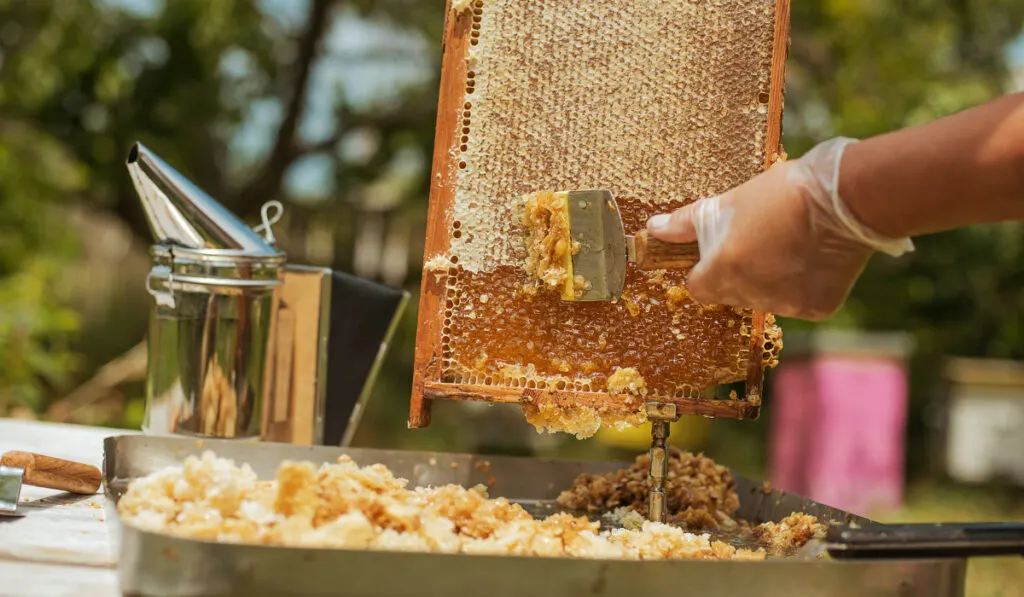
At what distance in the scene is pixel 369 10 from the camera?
20.4ft

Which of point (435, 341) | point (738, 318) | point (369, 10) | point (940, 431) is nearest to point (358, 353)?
point (435, 341)

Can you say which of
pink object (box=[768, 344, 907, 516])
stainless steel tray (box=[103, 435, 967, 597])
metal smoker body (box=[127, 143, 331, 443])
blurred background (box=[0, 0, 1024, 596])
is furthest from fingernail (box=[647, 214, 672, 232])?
pink object (box=[768, 344, 907, 516])

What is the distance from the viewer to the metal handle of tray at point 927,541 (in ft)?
4.67

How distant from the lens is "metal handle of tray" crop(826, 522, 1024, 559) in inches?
56.1

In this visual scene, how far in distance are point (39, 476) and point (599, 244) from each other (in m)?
1.28

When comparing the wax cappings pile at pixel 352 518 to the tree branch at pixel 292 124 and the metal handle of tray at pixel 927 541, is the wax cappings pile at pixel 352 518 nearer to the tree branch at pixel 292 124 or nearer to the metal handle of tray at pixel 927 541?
the metal handle of tray at pixel 927 541

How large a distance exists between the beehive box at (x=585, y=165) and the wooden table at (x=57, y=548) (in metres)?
0.70

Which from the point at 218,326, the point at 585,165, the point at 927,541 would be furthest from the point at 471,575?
the point at 218,326

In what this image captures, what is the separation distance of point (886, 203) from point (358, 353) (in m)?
1.68

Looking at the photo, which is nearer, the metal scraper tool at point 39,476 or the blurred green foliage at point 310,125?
the metal scraper tool at point 39,476

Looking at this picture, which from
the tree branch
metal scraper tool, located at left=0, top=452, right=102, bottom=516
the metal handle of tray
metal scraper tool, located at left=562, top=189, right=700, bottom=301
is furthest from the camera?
the tree branch

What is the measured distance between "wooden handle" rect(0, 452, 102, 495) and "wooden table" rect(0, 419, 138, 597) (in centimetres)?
3

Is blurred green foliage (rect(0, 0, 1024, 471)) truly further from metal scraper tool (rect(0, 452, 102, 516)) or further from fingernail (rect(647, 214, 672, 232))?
fingernail (rect(647, 214, 672, 232))

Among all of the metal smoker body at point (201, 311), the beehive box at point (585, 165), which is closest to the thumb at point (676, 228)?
the beehive box at point (585, 165)
